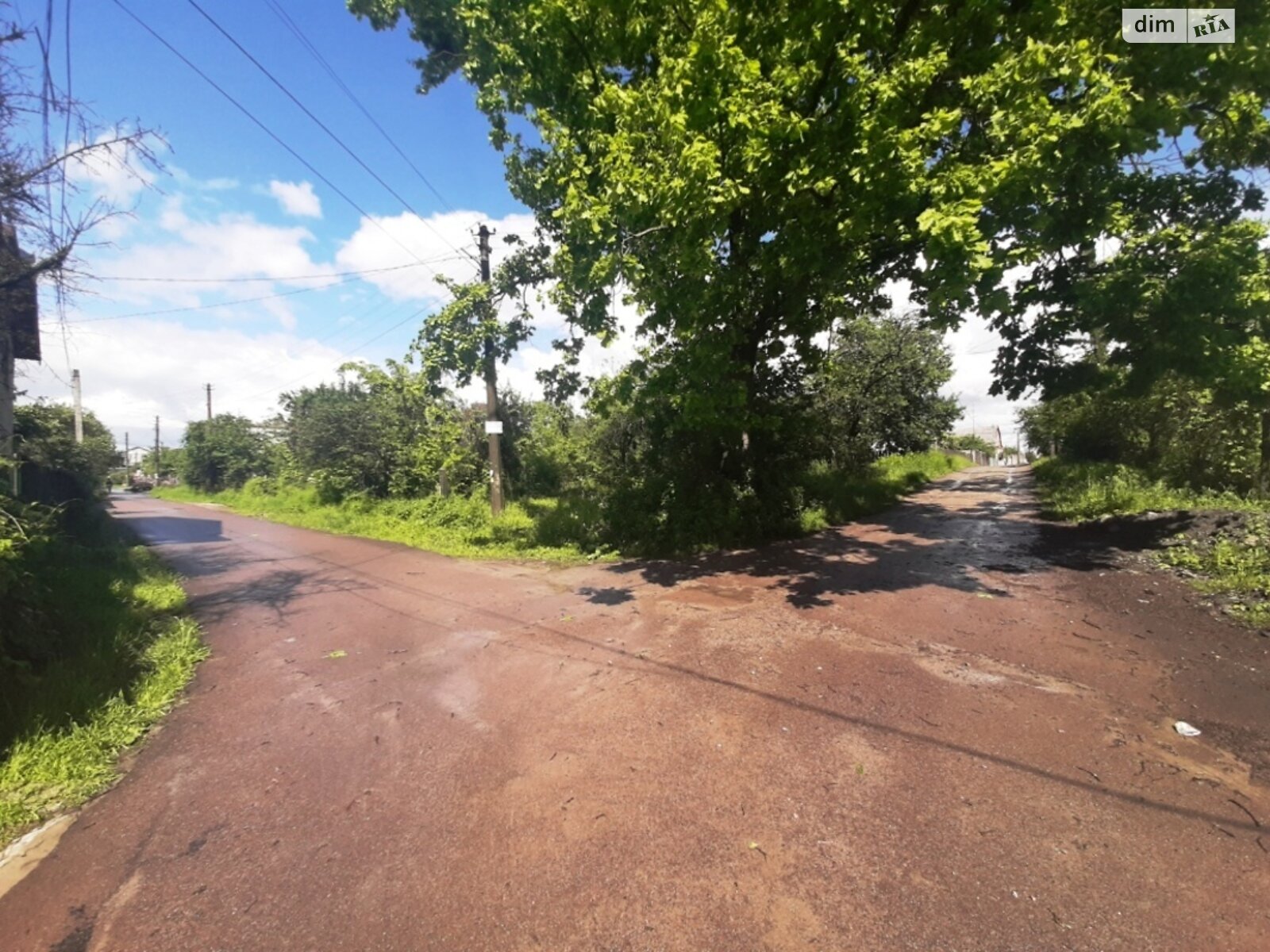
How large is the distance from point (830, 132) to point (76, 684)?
8259 mm

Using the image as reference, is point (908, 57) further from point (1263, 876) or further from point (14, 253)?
point (14, 253)

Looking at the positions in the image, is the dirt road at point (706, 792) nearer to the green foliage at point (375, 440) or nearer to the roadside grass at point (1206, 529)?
the roadside grass at point (1206, 529)

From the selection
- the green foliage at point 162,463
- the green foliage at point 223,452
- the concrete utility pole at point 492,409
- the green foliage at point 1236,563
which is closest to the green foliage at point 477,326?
the concrete utility pole at point 492,409

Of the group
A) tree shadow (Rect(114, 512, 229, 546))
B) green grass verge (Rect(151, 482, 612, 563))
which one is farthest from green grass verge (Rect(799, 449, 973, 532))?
tree shadow (Rect(114, 512, 229, 546))

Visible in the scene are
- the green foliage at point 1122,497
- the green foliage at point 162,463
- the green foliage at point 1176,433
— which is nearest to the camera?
the green foliage at point 1122,497

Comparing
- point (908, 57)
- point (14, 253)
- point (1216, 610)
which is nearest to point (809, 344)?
point (908, 57)

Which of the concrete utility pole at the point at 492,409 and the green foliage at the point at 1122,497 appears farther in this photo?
the concrete utility pole at the point at 492,409

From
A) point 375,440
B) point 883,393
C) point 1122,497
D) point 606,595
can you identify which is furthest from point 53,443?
point 883,393

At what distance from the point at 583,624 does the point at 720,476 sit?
5871 mm

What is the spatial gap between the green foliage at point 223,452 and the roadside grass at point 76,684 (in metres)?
29.2

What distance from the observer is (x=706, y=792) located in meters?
3.14

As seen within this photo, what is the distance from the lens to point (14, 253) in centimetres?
539

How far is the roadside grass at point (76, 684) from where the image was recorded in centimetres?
343

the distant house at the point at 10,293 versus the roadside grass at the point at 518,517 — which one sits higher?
the distant house at the point at 10,293
